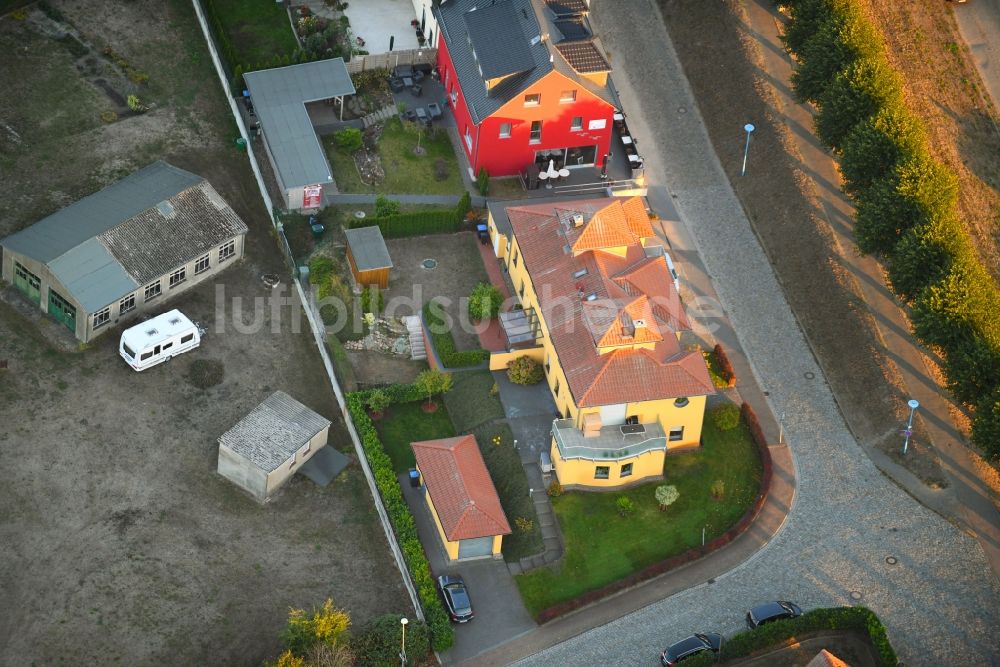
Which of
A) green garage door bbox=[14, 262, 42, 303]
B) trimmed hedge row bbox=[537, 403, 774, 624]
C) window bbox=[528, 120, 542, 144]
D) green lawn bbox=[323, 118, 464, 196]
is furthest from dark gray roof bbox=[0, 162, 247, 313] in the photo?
trimmed hedge row bbox=[537, 403, 774, 624]

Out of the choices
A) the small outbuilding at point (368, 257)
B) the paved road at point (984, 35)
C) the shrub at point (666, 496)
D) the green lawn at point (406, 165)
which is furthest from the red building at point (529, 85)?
the shrub at point (666, 496)

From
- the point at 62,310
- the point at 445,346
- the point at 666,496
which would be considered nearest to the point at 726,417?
the point at 666,496

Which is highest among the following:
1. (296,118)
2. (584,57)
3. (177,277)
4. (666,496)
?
(584,57)

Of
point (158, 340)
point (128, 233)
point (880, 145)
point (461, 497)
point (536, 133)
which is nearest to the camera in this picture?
point (461, 497)

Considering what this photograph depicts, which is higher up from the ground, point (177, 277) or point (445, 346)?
point (177, 277)

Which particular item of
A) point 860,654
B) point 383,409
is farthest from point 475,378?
point 860,654

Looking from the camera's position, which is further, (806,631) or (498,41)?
(498,41)

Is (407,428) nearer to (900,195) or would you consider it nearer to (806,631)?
(806,631)
